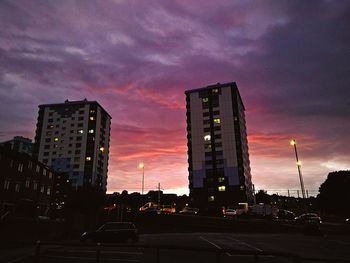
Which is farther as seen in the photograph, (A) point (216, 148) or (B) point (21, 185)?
(A) point (216, 148)

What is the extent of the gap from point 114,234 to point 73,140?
112571 mm

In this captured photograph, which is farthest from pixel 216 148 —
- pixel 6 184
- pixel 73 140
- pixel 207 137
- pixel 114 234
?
pixel 114 234

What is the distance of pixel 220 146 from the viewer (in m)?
111

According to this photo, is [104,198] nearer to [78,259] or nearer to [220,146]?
[78,259]

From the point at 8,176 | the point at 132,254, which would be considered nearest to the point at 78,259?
the point at 132,254

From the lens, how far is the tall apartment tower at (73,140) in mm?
125438

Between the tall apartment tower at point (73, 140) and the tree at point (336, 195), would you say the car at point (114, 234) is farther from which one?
the tall apartment tower at point (73, 140)

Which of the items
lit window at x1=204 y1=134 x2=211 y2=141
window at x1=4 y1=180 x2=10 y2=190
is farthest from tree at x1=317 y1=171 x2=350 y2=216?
window at x1=4 y1=180 x2=10 y2=190

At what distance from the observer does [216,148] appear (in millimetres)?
111625

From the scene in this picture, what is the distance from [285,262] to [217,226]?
30.1 meters

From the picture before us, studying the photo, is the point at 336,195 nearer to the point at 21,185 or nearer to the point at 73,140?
the point at 21,185

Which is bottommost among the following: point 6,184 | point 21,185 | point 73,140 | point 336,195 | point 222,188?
point 336,195

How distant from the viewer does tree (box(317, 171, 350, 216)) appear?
2896 inches

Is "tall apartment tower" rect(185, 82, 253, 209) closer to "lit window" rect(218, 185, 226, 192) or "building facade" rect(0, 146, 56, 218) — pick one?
"lit window" rect(218, 185, 226, 192)
